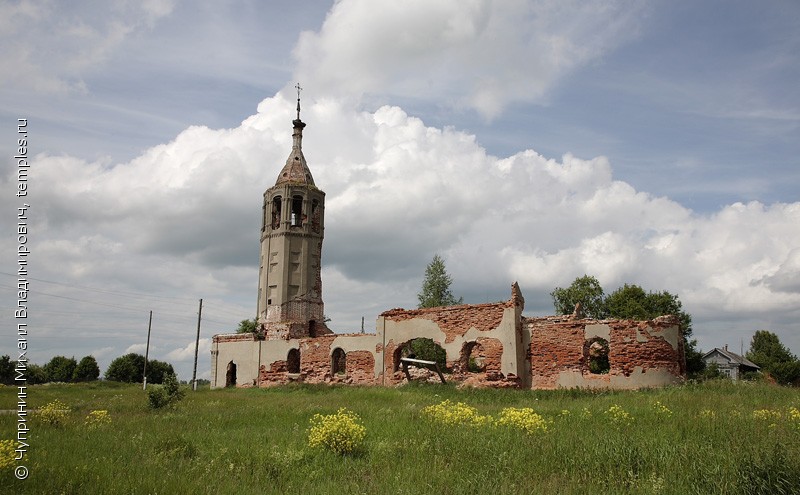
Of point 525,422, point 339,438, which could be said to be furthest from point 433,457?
point 525,422

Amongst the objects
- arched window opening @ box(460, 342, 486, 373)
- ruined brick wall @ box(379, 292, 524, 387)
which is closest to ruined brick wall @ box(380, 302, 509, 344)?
ruined brick wall @ box(379, 292, 524, 387)

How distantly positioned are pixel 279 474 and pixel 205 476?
0.88 m

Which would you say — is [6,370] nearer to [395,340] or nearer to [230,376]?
[230,376]

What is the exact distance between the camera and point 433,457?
6.99 m

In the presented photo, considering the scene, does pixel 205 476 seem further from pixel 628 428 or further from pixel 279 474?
pixel 628 428

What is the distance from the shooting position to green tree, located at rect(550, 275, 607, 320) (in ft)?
122

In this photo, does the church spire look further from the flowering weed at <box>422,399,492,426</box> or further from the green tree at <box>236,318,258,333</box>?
the flowering weed at <box>422,399,492,426</box>

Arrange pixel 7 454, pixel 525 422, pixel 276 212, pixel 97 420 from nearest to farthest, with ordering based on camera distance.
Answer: pixel 7 454 → pixel 525 422 → pixel 97 420 → pixel 276 212

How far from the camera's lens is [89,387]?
109ft

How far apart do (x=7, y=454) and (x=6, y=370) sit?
162 feet

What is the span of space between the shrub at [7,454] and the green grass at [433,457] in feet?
0.38

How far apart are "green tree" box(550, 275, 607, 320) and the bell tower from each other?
17.0 m

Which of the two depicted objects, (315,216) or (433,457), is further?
(315,216)

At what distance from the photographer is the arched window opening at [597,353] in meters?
19.0
